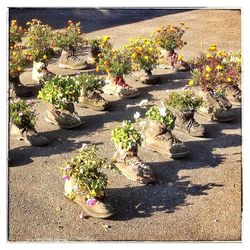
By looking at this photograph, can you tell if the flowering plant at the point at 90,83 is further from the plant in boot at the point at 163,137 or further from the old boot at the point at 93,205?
the old boot at the point at 93,205

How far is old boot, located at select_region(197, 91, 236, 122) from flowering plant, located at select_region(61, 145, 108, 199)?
15.1 ft

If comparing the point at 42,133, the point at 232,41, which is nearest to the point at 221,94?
the point at 42,133

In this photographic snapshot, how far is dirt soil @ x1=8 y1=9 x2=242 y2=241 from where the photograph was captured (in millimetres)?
7102

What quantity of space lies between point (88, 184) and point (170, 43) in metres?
8.48

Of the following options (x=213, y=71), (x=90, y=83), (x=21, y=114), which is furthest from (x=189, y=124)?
(x=21, y=114)

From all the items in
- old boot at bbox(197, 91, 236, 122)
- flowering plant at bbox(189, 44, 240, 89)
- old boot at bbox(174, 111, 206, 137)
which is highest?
flowering plant at bbox(189, 44, 240, 89)

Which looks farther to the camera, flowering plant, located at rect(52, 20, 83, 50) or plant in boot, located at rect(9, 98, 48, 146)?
flowering plant, located at rect(52, 20, 83, 50)

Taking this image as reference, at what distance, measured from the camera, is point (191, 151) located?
9602mm

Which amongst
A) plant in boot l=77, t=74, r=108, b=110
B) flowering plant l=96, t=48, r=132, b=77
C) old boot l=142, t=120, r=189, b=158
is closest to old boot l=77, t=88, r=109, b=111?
plant in boot l=77, t=74, r=108, b=110

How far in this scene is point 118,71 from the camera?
40.2 feet

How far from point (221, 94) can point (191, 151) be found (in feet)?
8.38

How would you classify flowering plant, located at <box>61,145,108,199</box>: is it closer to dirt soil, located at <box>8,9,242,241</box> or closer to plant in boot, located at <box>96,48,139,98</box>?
dirt soil, located at <box>8,9,242,241</box>

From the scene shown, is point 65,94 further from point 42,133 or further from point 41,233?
point 41,233
